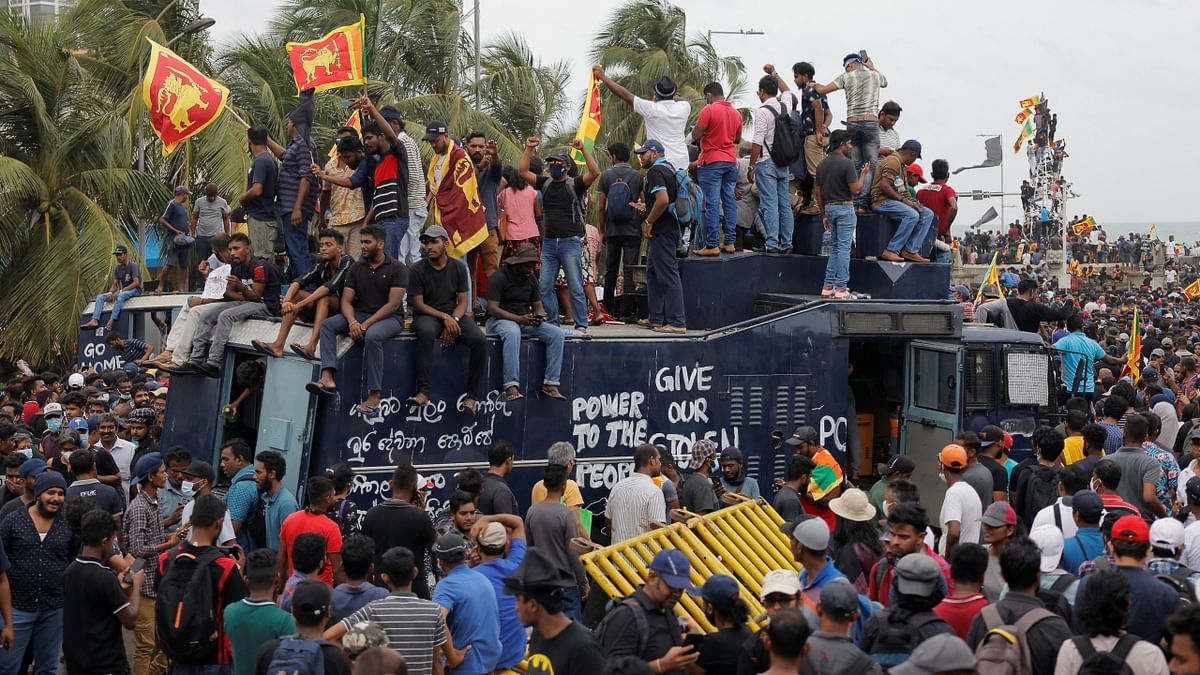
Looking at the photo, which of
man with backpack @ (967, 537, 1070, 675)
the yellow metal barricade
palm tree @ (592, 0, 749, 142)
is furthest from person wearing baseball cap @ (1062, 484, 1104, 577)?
palm tree @ (592, 0, 749, 142)

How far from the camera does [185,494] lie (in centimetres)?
937

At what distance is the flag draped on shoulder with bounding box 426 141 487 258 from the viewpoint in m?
11.6

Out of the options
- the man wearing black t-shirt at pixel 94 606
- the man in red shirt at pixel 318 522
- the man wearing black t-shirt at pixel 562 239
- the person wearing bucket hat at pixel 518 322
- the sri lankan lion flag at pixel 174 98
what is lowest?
the man wearing black t-shirt at pixel 94 606

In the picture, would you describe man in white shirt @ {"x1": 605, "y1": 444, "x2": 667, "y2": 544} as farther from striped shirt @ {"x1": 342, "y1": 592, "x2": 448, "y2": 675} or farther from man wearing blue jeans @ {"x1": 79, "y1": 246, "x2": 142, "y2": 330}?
man wearing blue jeans @ {"x1": 79, "y1": 246, "x2": 142, "y2": 330}

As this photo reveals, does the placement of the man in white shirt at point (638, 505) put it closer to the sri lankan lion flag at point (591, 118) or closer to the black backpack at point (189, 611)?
the black backpack at point (189, 611)

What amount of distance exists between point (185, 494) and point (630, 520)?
2.89 metres

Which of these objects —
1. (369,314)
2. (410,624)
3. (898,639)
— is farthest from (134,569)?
(898,639)

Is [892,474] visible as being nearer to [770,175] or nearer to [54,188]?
[770,175]

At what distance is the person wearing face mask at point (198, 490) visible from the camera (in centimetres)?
833

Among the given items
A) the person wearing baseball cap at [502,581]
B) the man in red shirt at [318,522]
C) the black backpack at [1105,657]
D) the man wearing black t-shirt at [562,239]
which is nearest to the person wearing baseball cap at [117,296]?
the man wearing black t-shirt at [562,239]

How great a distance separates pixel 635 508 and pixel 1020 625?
136 inches

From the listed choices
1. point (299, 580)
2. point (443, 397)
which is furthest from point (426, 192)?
point (299, 580)

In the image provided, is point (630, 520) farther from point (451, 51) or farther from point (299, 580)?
point (451, 51)

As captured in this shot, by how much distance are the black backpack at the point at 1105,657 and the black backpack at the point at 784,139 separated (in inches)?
302
